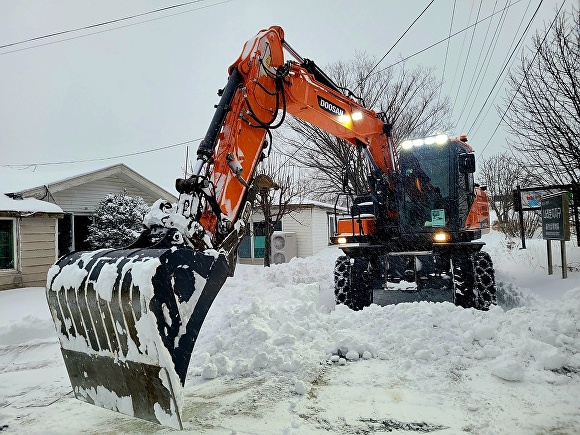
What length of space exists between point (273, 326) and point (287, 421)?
204 centimetres

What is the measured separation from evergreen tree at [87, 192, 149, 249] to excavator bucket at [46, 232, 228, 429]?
1008 cm

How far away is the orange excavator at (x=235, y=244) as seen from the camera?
2639 mm

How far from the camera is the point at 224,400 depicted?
352 centimetres

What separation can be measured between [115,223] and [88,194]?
1971mm

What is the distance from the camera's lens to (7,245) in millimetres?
11000

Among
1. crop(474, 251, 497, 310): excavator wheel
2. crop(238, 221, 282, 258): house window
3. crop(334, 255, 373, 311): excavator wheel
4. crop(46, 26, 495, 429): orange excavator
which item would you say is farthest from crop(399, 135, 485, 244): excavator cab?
crop(238, 221, 282, 258): house window

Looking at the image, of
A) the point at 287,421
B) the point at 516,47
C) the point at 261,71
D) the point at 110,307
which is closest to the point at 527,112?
the point at 516,47

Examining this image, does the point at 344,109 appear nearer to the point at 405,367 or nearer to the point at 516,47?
the point at 405,367

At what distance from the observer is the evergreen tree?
41.8 ft

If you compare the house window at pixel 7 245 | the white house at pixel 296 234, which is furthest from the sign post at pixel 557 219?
the house window at pixel 7 245

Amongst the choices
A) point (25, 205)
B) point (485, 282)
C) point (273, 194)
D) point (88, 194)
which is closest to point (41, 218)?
point (25, 205)

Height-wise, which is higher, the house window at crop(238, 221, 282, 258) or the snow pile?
the house window at crop(238, 221, 282, 258)

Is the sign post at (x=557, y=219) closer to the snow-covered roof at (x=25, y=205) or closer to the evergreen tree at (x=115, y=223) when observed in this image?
the evergreen tree at (x=115, y=223)

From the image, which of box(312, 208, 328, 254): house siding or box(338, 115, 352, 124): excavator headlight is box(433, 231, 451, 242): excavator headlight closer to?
box(338, 115, 352, 124): excavator headlight
